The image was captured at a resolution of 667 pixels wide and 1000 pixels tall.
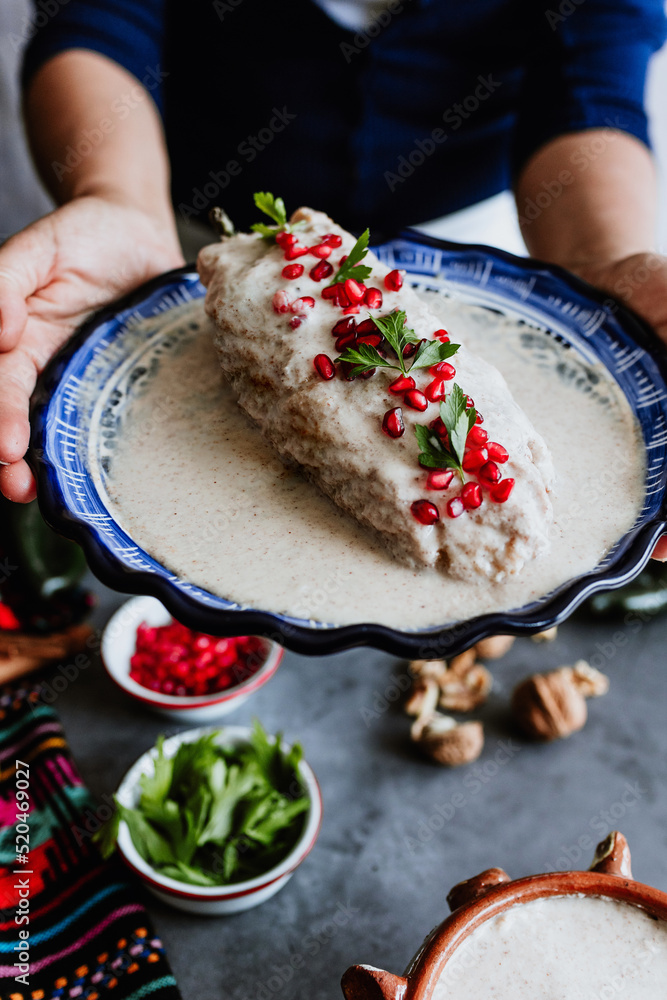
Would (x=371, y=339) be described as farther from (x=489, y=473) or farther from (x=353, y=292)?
(x=489, y=473)

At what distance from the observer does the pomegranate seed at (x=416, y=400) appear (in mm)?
1823

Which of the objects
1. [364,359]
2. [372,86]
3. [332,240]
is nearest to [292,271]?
[332,240]

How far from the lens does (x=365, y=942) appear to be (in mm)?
2320

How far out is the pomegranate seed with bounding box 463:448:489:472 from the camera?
5.78 ft

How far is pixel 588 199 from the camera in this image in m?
2.91

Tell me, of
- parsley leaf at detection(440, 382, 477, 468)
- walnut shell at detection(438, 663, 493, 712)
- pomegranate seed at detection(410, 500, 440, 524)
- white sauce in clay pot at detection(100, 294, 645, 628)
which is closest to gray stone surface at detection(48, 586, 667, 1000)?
walnut shell at detection(438, 663, 493, 712)

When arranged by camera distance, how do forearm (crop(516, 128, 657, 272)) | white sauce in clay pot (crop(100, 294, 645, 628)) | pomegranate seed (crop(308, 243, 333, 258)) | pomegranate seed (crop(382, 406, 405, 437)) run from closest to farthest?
white sauce in clay pot (crop(100, 294, 645, 628)), pomegranate seed (crop(382, 406, 405, 437)), pomegranate seed (crop(308, 243, 333, 258)), forearm (crop(516, 128, 657, 272))

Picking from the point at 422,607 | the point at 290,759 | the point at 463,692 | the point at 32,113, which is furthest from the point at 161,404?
the point at 32,113

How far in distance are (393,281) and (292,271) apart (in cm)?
27

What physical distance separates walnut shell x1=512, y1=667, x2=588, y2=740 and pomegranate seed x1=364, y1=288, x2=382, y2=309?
1470 mm

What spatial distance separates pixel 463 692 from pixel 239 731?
0.85 m

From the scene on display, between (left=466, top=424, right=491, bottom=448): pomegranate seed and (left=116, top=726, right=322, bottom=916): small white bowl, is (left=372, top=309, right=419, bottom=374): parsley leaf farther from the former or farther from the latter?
(left=116, top=726, right=322, bottom=916): small white bowl

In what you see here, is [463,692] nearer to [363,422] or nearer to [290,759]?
[290,759]

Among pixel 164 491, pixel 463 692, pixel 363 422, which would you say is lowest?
pixel 463 692
